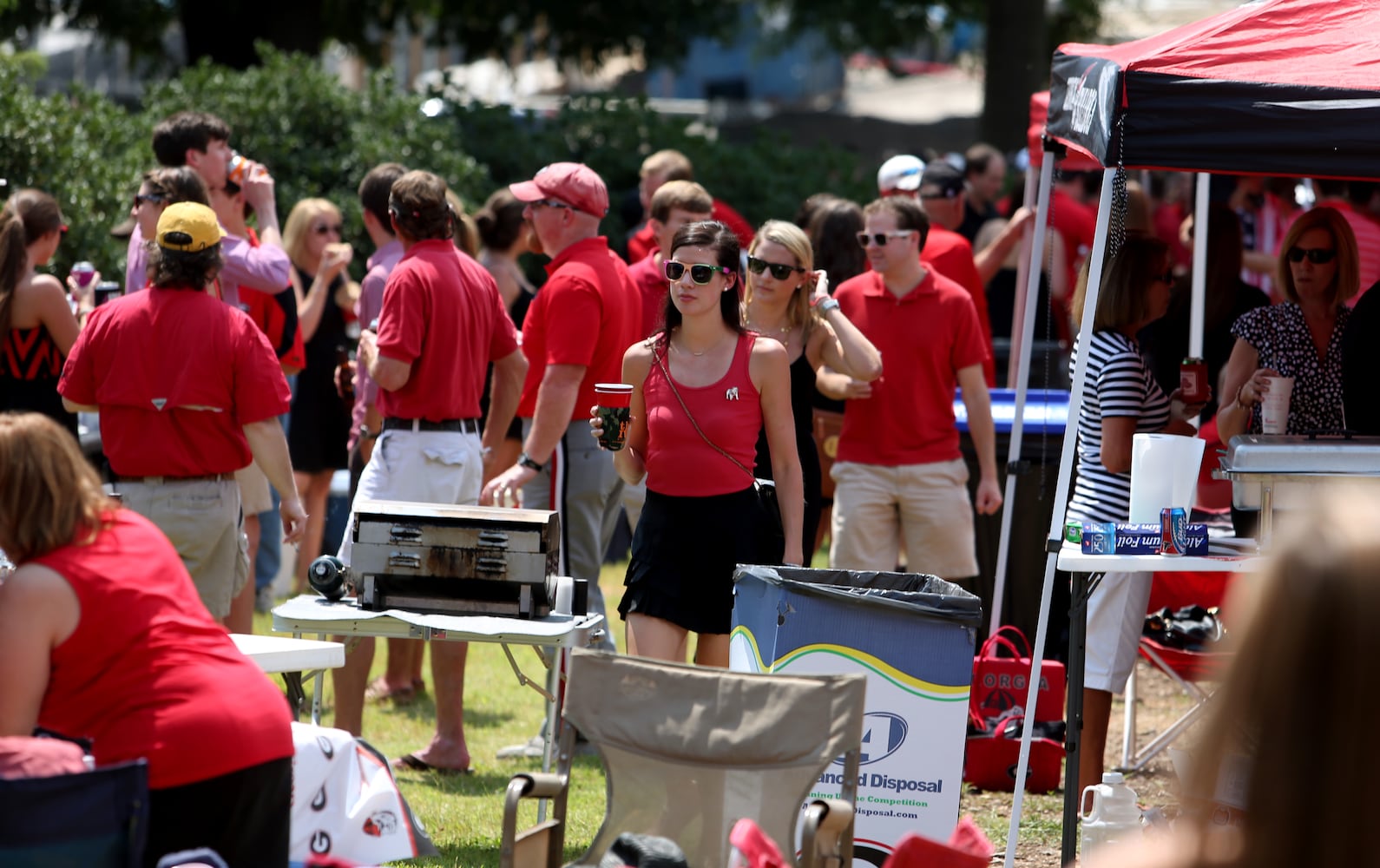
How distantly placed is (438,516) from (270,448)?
934 mm

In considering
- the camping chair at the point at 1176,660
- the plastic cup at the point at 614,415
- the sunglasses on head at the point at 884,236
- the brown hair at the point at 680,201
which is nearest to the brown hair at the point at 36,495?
→ the plastic cup at the point at 614,415

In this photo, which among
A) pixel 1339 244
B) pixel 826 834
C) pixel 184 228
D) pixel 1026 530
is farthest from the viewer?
pixel 1026 530

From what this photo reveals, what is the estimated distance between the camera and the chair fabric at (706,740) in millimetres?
3672

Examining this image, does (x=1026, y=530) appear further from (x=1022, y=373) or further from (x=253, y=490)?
(x=253, y=490)

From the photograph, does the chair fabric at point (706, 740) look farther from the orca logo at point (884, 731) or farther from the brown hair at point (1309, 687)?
the brown hair at point (1309, 687)

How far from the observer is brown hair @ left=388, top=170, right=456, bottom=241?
5.62 metres

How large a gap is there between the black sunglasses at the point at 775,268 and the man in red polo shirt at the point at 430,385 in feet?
3.13

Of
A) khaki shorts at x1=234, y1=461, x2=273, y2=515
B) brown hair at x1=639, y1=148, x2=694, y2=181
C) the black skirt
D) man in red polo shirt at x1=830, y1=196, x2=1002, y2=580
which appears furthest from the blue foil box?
brown hair at x1=639, y1=148, x2=694, y2=181

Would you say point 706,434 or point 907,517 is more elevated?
point 706,434

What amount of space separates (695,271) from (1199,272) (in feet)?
11.2

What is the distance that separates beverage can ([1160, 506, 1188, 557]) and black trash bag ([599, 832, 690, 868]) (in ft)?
5.80

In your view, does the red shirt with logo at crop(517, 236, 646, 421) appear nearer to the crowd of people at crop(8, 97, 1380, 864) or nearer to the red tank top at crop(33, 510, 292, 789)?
the crowd of people at crop(8, 97, 1380, 864)

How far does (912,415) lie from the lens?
20.7 ft

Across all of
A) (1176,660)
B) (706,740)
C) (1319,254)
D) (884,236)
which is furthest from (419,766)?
(1319,254)
